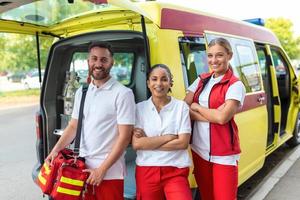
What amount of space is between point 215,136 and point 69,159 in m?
1.10

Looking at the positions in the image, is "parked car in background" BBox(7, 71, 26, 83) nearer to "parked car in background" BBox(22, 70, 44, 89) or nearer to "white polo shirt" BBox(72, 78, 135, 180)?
"parked car in background" BBox(22, 70, 44, 89)

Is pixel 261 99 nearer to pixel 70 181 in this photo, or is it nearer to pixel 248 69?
pixel 248 69

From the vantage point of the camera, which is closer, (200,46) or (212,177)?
(212,177)

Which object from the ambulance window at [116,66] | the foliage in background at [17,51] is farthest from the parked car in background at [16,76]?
the ambulance window at [116,66]

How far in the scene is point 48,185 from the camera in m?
2.54

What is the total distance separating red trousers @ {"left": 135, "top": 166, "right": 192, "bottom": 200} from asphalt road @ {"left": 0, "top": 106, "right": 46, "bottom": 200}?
2.45m

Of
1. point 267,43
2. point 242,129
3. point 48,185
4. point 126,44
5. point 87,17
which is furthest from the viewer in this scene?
point 267,43

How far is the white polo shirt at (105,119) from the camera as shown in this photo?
257cm

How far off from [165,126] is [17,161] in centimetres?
440

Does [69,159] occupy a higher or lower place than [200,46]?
lower

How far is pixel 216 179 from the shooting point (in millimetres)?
2787

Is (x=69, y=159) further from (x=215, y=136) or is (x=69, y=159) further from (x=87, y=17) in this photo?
(x=87, y=17)

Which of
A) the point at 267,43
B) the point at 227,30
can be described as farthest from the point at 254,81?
the point at 267,43

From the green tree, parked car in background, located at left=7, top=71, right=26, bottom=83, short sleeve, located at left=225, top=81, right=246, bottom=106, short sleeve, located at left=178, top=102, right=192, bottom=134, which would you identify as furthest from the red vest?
the green tree
